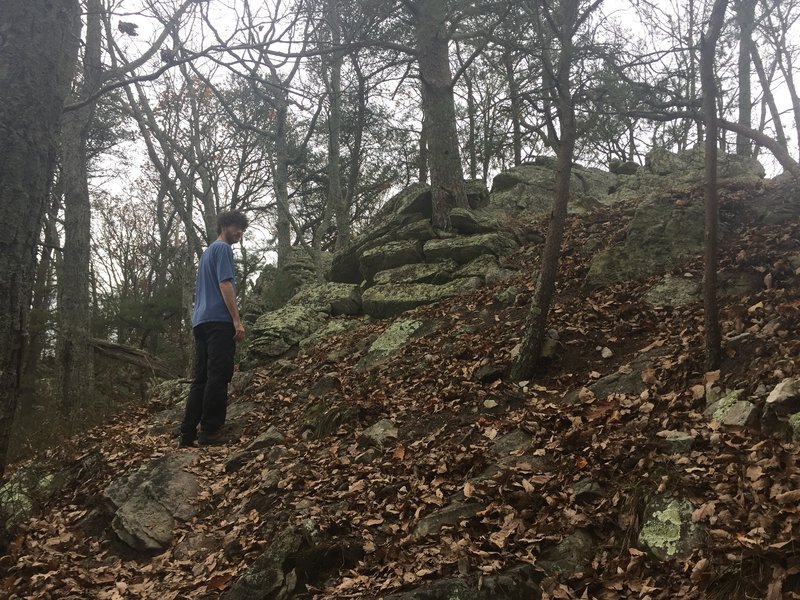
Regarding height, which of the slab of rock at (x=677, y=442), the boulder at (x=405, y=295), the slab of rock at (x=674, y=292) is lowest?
the slab of rock at (x=677, y=442)

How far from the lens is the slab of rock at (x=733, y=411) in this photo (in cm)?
384

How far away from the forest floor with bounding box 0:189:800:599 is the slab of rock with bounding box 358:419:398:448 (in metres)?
0.10

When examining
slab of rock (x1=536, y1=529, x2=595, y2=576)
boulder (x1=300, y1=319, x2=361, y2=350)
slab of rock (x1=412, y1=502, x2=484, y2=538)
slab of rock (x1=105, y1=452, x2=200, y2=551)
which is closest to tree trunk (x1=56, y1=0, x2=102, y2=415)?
boulder (x1=300, y1=319, x2=361, y2=350)

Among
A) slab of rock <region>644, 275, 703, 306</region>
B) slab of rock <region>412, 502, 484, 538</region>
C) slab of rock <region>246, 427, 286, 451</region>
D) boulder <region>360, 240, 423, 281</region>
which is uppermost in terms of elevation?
boulder <region>360, 240, 423, 281</region>

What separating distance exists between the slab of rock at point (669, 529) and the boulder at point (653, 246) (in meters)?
4.48

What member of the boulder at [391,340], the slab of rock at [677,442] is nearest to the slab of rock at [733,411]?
the slab of rock at [677,442]

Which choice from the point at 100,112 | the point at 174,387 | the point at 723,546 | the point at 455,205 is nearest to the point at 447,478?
the point at 723,546

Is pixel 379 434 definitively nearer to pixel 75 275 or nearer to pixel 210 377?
pixel 210 377

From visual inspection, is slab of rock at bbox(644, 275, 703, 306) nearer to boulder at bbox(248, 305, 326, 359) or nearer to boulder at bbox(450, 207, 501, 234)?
boulder at bbox(450, 207, 501, 234)

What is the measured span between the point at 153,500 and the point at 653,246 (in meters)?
6.96

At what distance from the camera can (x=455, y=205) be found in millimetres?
11383

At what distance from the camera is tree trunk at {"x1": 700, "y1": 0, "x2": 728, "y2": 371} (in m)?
4.68

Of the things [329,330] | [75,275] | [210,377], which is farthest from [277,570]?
[75,275]

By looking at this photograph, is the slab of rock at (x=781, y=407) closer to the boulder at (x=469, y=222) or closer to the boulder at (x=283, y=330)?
the boulder at (x=469, y=222)
